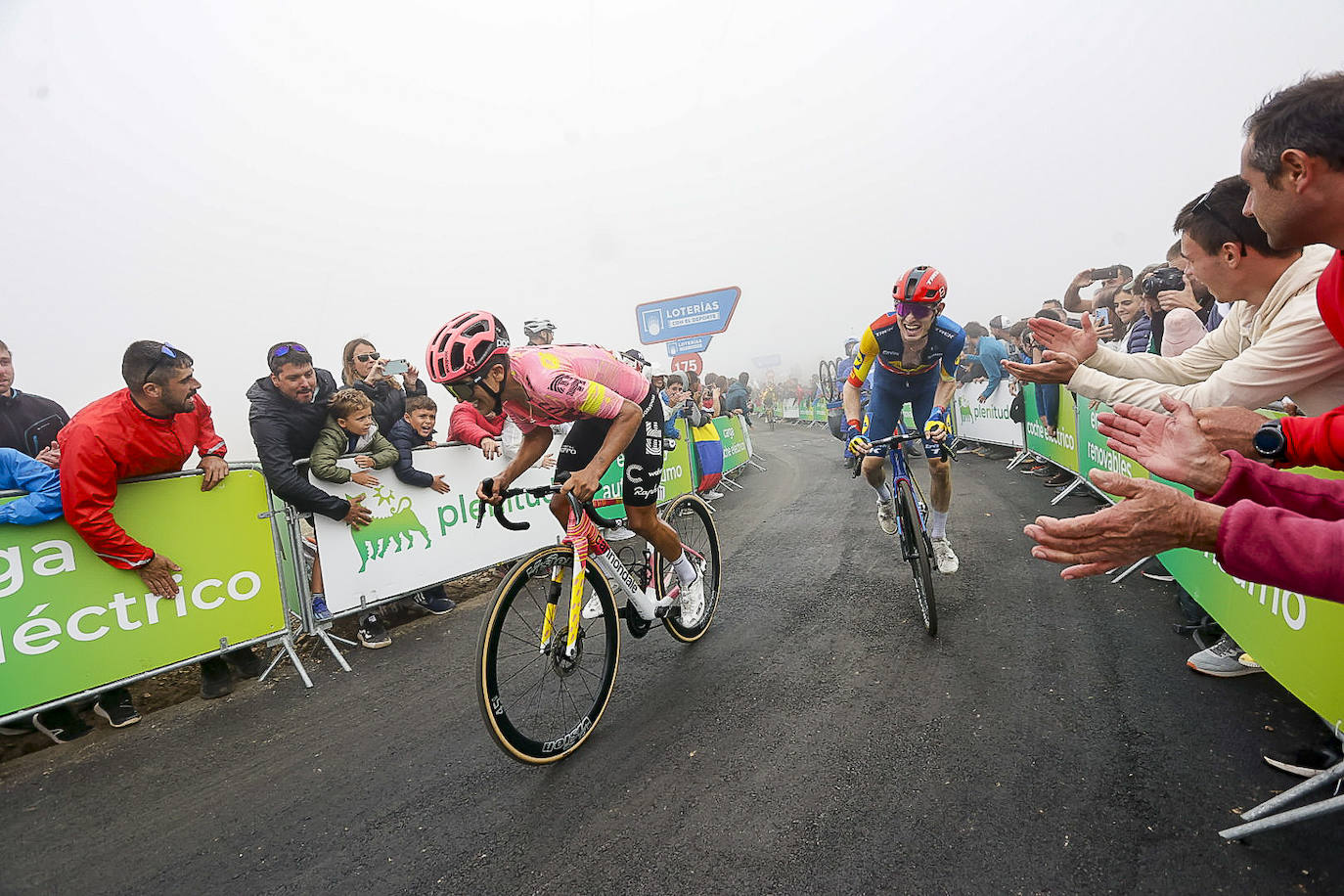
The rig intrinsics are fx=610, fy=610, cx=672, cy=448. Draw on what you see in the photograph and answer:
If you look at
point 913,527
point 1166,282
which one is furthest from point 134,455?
point 1166,282

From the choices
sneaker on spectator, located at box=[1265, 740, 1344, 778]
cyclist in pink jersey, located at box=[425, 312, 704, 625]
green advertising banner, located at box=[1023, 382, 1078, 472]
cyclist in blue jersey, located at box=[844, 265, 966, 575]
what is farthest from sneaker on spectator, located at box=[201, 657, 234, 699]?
green advertising banner, located at box=[1023, 382, 1078, 472]

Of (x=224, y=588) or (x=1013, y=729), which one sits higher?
(x=224, y=588)

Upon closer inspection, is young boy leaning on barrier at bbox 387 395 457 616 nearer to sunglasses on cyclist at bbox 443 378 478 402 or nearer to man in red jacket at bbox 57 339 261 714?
man in red jacket at bbox 57 339 261 714

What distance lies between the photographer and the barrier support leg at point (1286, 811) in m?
1.94

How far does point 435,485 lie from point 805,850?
14.4ft

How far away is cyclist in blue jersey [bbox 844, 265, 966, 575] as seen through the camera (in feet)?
15.2

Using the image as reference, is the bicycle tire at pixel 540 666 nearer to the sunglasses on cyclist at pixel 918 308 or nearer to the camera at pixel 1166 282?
the sunglasses on cyclist at pixel 918 308

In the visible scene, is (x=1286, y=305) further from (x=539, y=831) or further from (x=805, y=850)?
(x=539, y=831)

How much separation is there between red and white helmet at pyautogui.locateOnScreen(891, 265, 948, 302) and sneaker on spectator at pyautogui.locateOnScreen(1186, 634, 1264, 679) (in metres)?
2.70

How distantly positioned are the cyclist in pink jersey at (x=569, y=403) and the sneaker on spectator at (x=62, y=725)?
3.05 metres

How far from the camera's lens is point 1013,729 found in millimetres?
2770

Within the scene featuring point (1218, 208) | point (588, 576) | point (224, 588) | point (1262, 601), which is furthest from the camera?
point (224, 588)

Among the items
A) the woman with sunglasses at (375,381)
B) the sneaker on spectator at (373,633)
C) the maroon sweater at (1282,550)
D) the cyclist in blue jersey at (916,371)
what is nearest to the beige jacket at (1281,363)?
the maroon sweater at (1282,550)

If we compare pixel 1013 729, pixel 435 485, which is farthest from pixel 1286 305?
pixel 435 485
